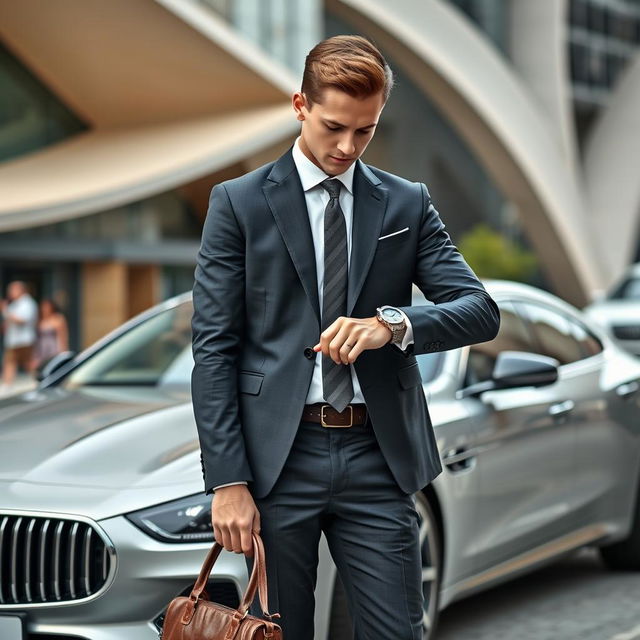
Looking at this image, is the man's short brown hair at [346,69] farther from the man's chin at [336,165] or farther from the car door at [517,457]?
the car door at [517,457]

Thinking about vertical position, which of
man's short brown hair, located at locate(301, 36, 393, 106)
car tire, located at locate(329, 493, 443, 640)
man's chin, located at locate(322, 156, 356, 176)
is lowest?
car tire, located at locate(329, 493, 443, 640)

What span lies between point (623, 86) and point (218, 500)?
43.3 meters

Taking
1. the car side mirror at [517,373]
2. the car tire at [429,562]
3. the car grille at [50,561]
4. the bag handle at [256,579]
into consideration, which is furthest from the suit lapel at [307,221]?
Result: the car side mirror at [517,373]

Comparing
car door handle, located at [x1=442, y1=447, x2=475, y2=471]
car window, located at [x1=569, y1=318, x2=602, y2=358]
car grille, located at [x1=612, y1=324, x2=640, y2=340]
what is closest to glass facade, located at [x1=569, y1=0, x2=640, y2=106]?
car grille, located at [x1=612, y1=324, x2=640, y2=340]

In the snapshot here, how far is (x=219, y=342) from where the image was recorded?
2.88 m

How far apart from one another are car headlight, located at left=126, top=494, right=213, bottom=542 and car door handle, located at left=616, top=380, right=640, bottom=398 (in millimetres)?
2921

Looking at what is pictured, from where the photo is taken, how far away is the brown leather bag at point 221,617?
268 cm

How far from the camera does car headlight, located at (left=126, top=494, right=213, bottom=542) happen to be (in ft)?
12.4

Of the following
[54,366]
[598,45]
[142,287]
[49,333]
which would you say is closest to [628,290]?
[49,333]

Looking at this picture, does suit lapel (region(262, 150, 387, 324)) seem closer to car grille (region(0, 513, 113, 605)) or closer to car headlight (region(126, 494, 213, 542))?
car headlight (region(126, 494, 213, 542))

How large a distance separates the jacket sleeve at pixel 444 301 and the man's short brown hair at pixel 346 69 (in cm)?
42

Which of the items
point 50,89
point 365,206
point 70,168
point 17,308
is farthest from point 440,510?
point 50,89

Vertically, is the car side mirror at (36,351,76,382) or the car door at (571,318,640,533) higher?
the car side mirror at (36,351,76,382)

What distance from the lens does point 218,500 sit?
2.81m
